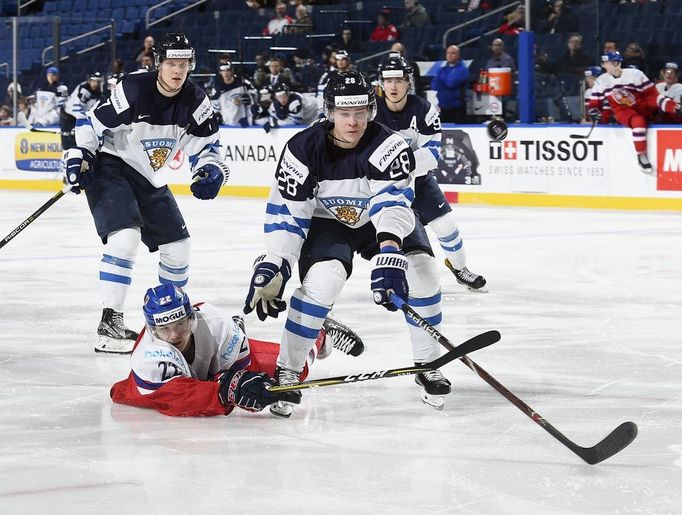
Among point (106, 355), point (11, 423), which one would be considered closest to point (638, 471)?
point (11, 423)

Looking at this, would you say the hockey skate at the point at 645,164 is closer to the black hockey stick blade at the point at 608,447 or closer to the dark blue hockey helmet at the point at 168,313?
the dark blue hockey helmet at the point at 168,313

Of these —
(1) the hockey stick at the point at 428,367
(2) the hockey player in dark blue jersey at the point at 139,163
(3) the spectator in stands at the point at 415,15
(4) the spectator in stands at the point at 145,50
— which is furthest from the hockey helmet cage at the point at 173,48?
(4) the spectator in stands at the point at 145,50

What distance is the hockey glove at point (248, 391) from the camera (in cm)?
357

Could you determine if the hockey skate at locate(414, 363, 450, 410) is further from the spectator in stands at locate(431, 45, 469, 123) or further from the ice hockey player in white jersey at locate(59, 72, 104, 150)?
the ice hockey player in white jersey at locate(59, 72, 104, 150)

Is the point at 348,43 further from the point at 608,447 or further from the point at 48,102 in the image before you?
the point at 608,447

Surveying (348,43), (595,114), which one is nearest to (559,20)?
(595,114)

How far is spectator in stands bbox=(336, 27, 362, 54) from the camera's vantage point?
1467cm

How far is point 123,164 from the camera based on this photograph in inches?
203

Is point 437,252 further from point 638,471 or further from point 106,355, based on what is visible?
point 638,471

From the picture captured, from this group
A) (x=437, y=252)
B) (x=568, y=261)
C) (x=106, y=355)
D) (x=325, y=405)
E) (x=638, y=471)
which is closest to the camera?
(x=638, y=471)

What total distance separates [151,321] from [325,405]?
62cm

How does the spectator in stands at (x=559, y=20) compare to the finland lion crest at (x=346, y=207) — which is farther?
the spectator in stands at (x=559, y=20)

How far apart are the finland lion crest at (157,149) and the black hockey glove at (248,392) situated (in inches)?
65.6

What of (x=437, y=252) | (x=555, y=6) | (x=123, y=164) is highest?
(x=555, y=6)
